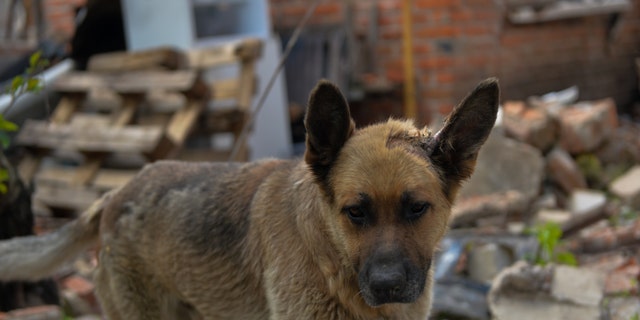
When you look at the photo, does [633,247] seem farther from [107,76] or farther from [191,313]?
[107,76]

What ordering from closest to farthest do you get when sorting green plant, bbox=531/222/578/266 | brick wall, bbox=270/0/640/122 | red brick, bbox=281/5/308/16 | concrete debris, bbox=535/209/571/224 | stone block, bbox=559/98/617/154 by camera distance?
1. green plant, bbox=531/222/578/266
2. concrete debris, bbox=535/209/571/224
3. stone block, bbox=559/98/617/154
4. brick wall, bbox=270/0/640/122
5. red brick, bbox=281/5/308/16

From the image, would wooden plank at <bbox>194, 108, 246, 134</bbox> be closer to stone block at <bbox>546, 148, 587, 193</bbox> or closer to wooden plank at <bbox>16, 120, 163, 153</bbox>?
wooden plank at <bbox>16, 120, 163, 153</bbox>

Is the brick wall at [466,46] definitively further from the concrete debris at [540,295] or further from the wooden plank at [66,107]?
the concrete debris at [540,295]

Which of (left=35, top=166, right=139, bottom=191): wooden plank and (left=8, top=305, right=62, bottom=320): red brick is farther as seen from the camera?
(left=35, top=166, right=139, bottom=191): wooden plank

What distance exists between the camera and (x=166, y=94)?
7570mm

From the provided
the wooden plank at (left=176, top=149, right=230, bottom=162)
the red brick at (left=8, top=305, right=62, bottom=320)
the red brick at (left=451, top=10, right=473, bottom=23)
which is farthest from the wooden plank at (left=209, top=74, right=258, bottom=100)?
the red brick at (left=8, top=305, right=62, bottom=320)

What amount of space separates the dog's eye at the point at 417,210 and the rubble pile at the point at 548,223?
6.91ft

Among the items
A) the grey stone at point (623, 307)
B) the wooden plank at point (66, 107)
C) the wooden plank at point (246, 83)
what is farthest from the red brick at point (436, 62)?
the grey stone at point (623, 307)

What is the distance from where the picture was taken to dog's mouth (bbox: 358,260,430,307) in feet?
9.11

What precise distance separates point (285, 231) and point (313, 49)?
251 inches

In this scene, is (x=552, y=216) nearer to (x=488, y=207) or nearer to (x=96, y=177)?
(x=488, y=207)

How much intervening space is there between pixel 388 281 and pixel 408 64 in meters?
6.52

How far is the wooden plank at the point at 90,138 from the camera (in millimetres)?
6660

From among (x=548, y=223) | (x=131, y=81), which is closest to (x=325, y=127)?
(x=548, y=223)
